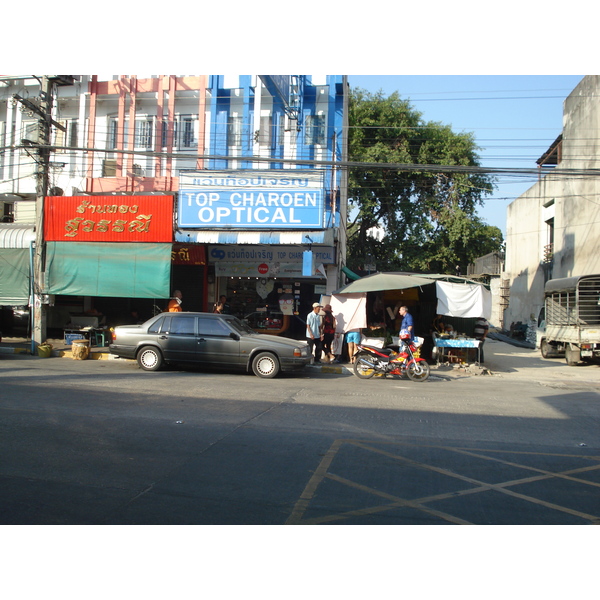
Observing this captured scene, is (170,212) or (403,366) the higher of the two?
(170,212)

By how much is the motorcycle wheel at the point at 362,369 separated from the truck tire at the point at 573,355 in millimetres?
8414

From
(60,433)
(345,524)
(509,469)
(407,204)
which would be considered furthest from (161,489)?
(407,204)

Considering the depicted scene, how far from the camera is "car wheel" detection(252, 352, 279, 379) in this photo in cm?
1295

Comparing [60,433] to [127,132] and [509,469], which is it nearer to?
[509,469]

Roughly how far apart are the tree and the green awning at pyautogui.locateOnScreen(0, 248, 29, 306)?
53.6 feet

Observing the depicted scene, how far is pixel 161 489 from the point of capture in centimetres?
508

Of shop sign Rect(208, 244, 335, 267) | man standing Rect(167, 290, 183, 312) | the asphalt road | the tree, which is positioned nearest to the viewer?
the asphalt road

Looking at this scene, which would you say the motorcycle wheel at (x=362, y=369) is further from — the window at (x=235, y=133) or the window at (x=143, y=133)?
the window at (x=143, y=133)

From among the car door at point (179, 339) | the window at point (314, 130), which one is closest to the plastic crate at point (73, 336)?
the car door at point (179, 339)

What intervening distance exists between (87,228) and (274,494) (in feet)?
49.5

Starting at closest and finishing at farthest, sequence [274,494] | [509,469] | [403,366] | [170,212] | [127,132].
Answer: [274,494] < [509,469] < [403,366] < [170,212] < [127,132]

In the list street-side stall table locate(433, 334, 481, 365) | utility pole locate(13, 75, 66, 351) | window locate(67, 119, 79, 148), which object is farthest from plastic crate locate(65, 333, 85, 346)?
street-side stall table locate(433, 334, 481, 365)

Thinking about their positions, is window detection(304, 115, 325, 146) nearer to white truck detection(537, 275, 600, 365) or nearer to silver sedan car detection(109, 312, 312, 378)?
silver sedan car detection(109, 312, 312, 378)

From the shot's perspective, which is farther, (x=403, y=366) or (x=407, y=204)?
(x=407, y=204)
